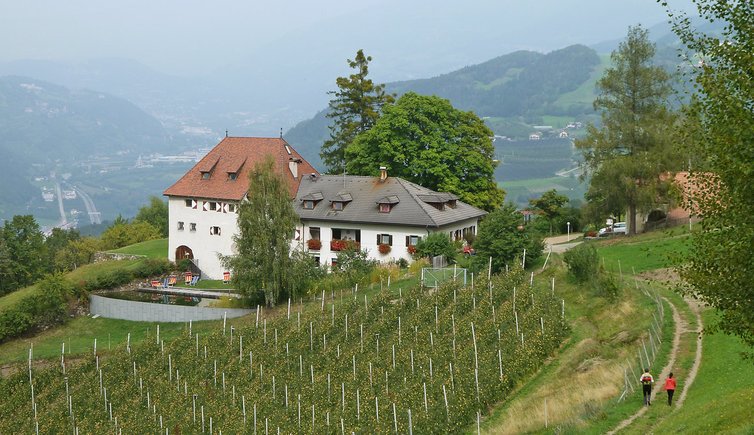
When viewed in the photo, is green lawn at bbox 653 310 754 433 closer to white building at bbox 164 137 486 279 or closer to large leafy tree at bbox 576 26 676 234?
large leafy tree at bbox 576 26 676 234

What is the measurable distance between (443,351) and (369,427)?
218 inches

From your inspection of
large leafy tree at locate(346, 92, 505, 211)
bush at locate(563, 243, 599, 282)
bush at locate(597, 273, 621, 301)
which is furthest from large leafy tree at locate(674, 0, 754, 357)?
large leafy tree at locate(346, 92, 505, 211)

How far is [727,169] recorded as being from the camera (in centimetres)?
1731

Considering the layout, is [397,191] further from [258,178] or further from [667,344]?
[667,344]

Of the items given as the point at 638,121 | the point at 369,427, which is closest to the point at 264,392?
the point at 369,427

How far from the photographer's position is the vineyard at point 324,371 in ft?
93.9

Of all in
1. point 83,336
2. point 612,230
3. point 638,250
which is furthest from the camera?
point 612,230

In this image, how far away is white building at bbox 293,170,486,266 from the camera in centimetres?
5325

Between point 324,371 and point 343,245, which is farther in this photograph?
point 343,245

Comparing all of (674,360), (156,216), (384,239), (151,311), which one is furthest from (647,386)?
(156,216)

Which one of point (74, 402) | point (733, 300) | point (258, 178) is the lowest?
point (74, 402)

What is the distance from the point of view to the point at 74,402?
120ft

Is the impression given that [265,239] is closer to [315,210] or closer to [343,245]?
[343,245]

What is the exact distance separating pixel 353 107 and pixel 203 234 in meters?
19.6
